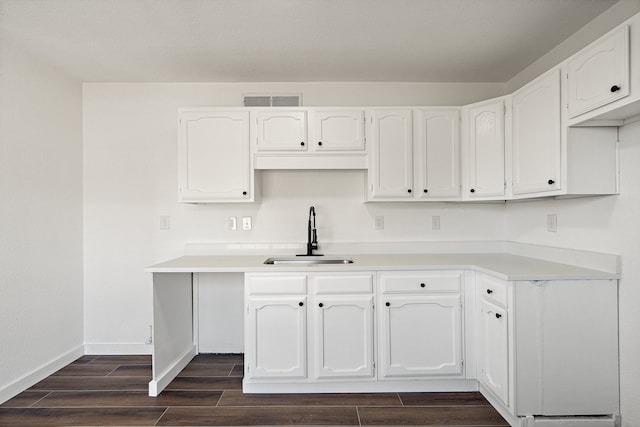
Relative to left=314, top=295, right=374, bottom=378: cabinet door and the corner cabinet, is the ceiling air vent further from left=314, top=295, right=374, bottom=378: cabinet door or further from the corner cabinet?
the corner cabinet

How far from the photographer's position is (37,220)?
244cm

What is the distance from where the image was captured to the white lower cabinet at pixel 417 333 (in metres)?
2.25

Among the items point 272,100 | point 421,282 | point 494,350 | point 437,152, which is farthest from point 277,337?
point 272,100

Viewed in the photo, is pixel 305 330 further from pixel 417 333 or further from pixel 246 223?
pixel 246 223

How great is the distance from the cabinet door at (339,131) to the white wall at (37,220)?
6.54 ft

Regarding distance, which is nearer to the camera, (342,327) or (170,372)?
(342,327)

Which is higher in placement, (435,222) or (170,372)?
(435,222)

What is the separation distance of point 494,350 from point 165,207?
268 centimetres

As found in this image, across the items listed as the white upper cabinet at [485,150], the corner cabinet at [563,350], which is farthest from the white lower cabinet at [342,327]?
the white upper cabinet at [485,150]

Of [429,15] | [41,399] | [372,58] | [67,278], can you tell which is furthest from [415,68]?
[41,399]

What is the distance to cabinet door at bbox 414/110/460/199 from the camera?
258 centimetres

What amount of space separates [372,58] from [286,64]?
25.3 inches

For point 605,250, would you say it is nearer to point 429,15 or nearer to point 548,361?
point 548,361

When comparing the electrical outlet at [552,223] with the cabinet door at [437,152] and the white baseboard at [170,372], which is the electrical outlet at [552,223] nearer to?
the cabinet door at [437,152]
